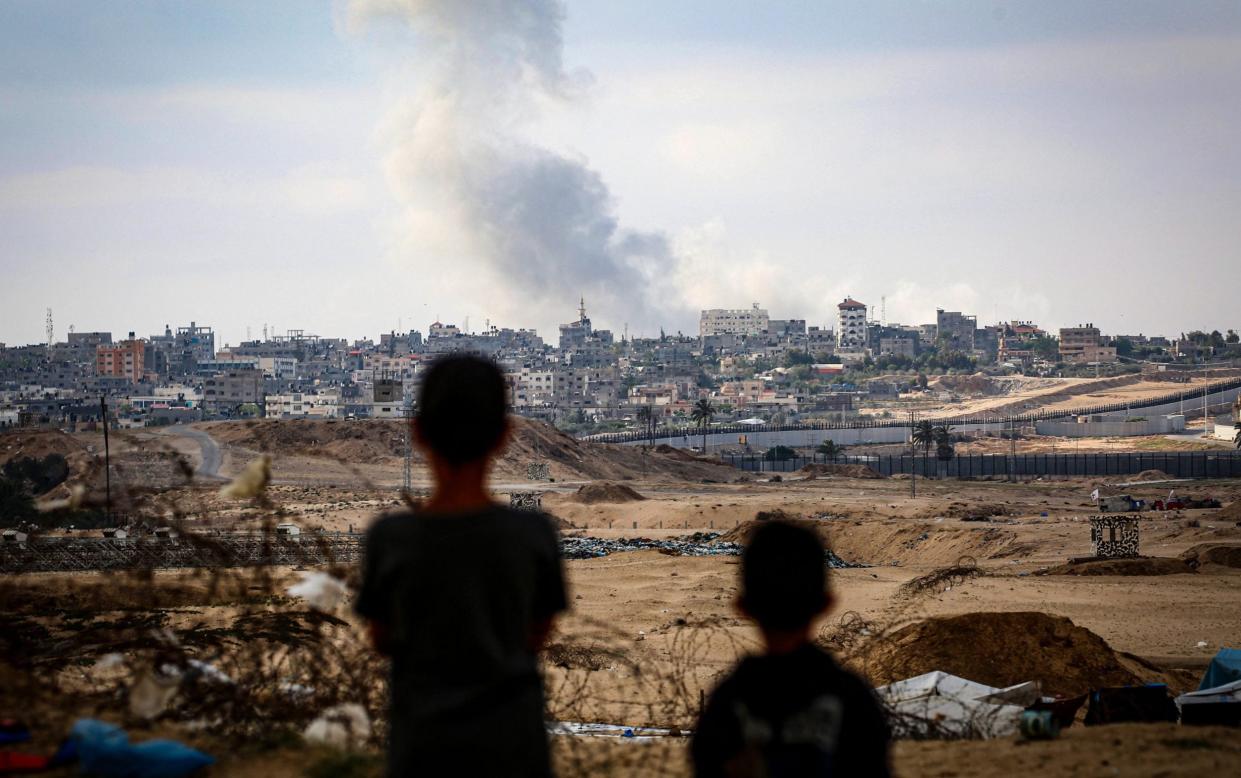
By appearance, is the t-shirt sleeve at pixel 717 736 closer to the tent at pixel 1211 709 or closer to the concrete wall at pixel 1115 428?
the tent at pixel 1211 709

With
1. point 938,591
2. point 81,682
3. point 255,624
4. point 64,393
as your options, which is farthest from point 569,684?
point 64,393

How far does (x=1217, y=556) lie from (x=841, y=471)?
179ft

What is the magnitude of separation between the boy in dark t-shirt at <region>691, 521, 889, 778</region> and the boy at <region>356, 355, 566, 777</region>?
48 centimetres

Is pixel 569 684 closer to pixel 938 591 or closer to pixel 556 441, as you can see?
pixel 938 591

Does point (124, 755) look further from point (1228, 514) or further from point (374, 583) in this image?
point (1228, 514)

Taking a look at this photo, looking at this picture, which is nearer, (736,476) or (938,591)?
(938,591)

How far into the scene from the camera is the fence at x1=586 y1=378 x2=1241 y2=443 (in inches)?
5256

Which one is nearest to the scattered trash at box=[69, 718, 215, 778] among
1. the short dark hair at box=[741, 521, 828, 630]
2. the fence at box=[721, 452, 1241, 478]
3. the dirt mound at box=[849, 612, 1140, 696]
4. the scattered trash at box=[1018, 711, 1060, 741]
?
the short dark hair at box=[741, 521, 828, 630]

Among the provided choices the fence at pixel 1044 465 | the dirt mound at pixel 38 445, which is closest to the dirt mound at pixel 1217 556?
the fence at pixel 1044 465

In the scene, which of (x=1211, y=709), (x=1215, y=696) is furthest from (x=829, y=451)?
(x=1211, y=709)

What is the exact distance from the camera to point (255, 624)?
11258mm

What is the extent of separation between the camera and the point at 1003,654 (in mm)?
15500

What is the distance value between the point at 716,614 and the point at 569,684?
37.1 feet

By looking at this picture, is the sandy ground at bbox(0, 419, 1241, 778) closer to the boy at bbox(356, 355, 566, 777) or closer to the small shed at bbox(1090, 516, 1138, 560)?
the small shed at bbox(1090, 516, 1138, 560)
